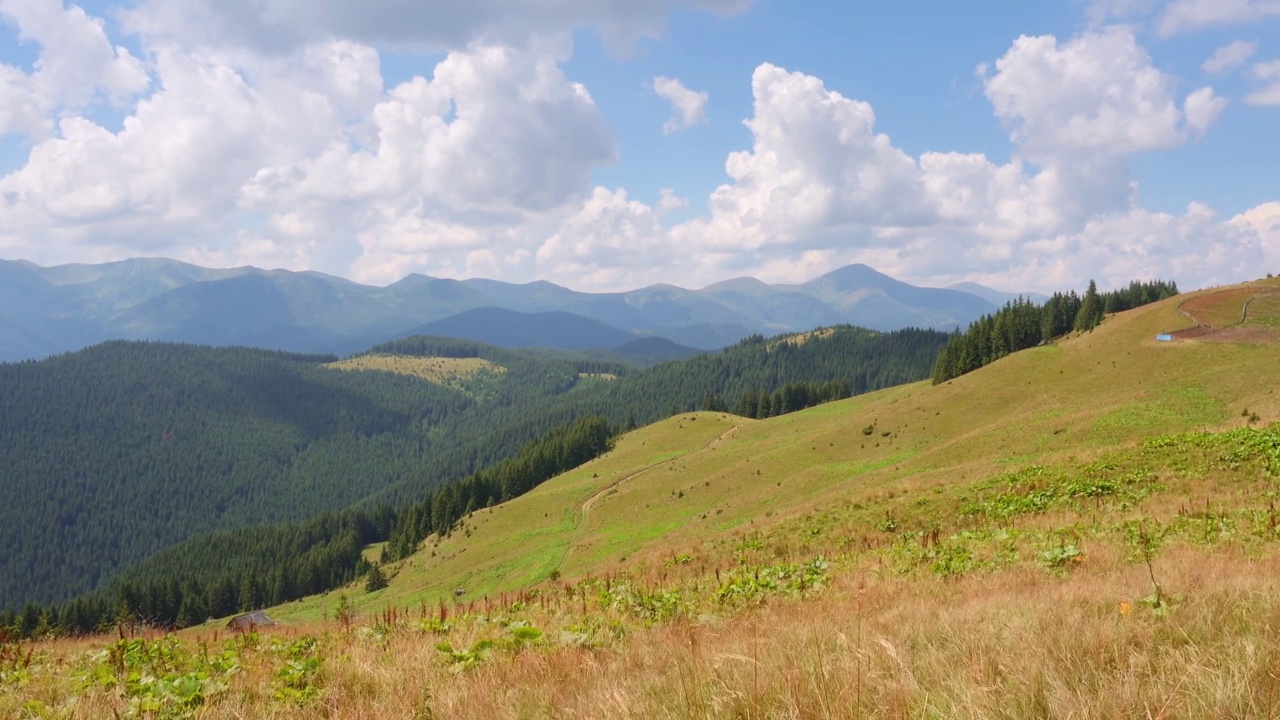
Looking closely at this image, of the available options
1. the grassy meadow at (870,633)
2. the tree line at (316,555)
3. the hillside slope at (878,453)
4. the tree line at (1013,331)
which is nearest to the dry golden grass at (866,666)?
the grassy meadow at (870,633)

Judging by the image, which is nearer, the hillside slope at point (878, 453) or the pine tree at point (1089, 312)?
the hillside slope at point (878, 453)

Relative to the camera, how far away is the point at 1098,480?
66.8 feet

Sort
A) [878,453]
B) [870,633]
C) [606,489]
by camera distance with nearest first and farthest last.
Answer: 1. [870,633]
2. [878,453]
3. [606,489]

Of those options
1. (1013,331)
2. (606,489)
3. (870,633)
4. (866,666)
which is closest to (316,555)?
(606,489)

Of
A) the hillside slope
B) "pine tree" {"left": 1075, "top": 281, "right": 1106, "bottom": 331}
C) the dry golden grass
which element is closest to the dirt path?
the hillside slope

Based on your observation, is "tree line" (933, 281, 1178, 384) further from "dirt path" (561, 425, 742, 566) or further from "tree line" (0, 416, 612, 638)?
"tree line" (0, 416, 612, 638)

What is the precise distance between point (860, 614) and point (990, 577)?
3915mm

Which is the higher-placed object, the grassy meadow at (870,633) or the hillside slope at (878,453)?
the grassy meadow at (870,633)

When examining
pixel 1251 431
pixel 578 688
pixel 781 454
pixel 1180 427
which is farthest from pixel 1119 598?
pixel 781 454

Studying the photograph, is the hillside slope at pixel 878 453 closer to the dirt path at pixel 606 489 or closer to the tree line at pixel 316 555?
the dirt path at pixel 606 489

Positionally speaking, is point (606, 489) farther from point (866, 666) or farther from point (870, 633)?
point (866, 666)

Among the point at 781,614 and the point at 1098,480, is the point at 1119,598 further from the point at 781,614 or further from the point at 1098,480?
the point at 1098,480

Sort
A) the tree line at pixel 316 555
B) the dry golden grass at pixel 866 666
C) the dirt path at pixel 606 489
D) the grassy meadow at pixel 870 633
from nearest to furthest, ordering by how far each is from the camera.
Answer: the dry golden grass at pixel 866 666, the grassy meadow at pixel 870 633, the dirt path at pixel 606 489, the tree line at pixel 316 555

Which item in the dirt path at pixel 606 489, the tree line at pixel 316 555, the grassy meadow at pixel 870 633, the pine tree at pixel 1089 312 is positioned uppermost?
the pine tree at pixel 1089 312
